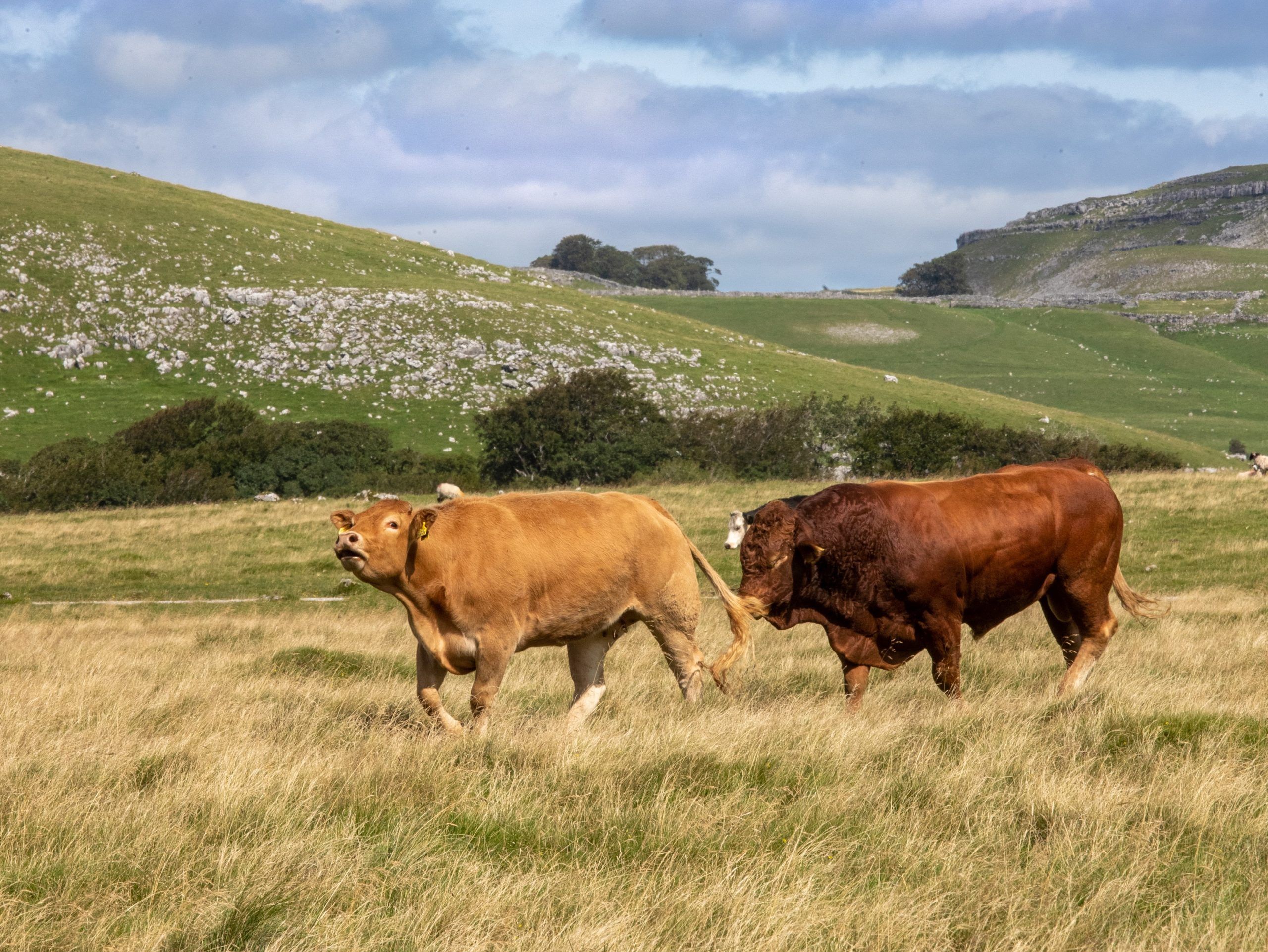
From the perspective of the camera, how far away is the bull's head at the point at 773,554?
860cm

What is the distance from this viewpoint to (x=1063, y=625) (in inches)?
397

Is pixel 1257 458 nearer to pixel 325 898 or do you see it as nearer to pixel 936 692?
pixel 936 692

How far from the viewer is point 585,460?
139 ft

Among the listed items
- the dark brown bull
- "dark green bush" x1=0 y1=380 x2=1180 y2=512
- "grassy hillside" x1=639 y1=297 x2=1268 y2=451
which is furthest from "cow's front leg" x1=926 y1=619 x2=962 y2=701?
"grassy hillside" x1=639 y1=297 x2=1268 y2=451

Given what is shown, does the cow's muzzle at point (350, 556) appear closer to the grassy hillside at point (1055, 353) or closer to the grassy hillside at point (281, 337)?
the grassy hillside at point (281, 337)

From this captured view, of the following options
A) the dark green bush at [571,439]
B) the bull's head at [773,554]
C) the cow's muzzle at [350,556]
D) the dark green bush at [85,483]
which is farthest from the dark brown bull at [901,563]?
the dark green bush at [85,483]

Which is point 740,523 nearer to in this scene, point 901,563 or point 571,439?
point 901,563

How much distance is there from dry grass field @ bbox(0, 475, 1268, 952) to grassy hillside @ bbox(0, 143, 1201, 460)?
1706 inches

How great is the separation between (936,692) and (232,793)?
5.83 m

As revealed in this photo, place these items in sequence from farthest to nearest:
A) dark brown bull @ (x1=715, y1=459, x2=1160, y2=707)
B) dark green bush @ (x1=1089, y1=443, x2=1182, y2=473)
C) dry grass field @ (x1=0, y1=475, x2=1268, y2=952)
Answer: dark green bush @ (x1=1089, y1=443, x2=1182, y2=473)
dark brown bull @ (x1=715, y1=459, x2=1160, y2=707)
dry grass field @ (x1=0, y1=475, x2=1268, y2=952)

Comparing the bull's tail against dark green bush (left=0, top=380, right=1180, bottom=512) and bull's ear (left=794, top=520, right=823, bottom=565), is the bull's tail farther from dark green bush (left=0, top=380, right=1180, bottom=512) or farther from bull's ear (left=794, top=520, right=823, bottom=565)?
dark green bush (left=0, top=380, right=1180, bottom=512)

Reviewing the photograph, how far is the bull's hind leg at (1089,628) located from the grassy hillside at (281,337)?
43.0 metres

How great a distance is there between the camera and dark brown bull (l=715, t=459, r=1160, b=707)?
8.63m

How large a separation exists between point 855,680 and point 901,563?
0.97 metres
